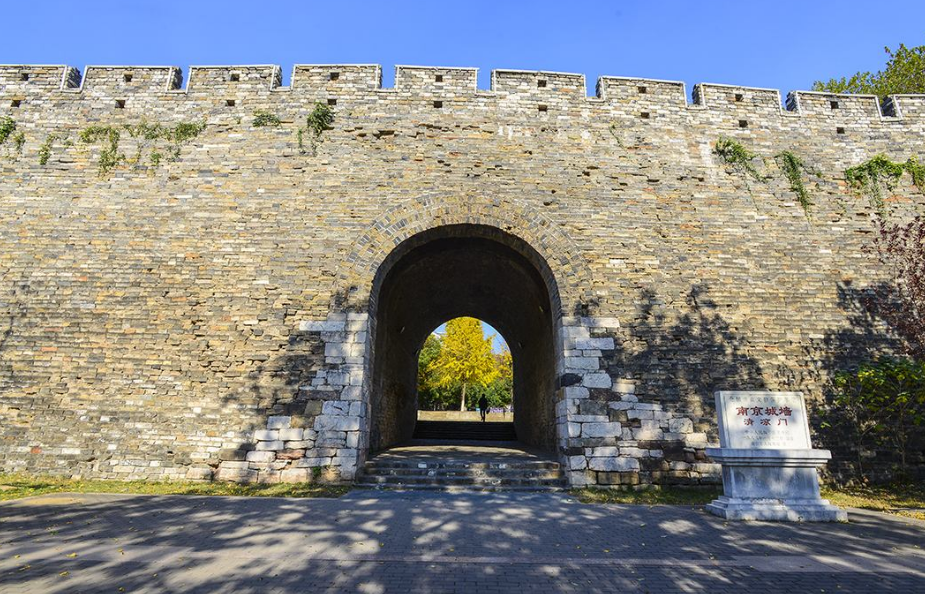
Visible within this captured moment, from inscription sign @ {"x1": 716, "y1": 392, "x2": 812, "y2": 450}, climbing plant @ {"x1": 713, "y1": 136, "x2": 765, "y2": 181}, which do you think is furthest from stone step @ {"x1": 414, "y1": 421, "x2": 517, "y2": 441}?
climbing plant @ {"x1": 713, "y1": 136, "x2": 765, "y2": 181}

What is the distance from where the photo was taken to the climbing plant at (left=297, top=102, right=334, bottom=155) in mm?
9984

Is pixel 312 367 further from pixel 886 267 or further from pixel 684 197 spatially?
pixel 886 267

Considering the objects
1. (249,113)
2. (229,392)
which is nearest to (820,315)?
(229,392)

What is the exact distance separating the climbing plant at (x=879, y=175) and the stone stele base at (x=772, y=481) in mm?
7136

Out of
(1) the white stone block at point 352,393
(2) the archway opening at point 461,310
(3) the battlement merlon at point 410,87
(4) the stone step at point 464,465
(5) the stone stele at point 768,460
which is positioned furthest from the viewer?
(3) the battlement merlon at point 410,87

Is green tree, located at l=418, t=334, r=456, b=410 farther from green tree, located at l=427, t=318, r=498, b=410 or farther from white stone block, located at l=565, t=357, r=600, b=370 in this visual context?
white stone block, located at l=565, t=357, r=600, b=370

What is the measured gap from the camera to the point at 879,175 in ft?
33.7

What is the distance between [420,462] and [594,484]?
10.5 ft

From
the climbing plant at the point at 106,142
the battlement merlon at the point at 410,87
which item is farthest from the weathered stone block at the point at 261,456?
the battlement merlon at the point at 410,87

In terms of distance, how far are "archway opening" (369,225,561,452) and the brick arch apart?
15 centimetres

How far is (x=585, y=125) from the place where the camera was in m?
10.4

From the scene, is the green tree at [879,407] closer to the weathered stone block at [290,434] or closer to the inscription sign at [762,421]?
the inscription sign at [762,421]

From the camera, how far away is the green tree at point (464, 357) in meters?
28.9

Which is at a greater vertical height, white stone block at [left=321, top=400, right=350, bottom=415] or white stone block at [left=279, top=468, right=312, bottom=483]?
white stone block at [left=321, top=400, right=350, bottom=415]
